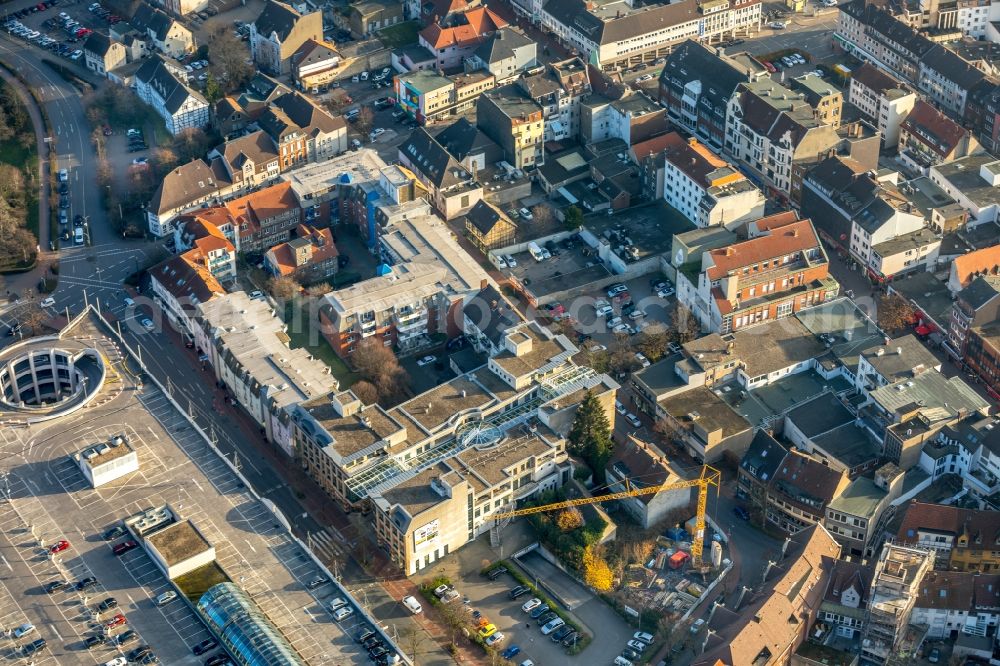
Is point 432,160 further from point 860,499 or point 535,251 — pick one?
point 860,499

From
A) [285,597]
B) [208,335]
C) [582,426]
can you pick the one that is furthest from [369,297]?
[285,597]

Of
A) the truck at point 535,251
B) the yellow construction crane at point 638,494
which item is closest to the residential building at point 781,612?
the yellow construction crane at point 638,494

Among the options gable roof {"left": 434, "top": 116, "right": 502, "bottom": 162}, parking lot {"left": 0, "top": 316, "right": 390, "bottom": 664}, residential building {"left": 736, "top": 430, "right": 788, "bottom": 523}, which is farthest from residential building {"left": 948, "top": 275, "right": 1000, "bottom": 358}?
parking lot {"left": 0, "top": 316, "right": 390, "bottom": 664}

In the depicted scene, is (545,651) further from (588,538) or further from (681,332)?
(681,332)

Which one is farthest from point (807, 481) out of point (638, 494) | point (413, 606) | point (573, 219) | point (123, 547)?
point (123, 547)

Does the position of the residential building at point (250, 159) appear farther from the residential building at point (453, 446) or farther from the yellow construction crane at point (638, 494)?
the yellow construction crane at point (638, 494)

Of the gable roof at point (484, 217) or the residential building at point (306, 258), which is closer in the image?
the residential building at point (306, 258)
